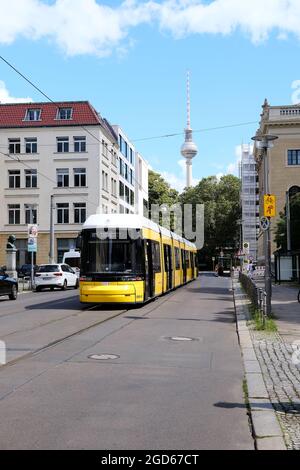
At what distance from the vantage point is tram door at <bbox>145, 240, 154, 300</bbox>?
Result: 21.1m

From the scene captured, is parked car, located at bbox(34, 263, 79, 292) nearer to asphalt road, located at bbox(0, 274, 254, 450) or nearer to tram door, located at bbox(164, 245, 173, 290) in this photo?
tram door, located at bbox(164, 245, 173, 290)

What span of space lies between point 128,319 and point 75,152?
48.9m

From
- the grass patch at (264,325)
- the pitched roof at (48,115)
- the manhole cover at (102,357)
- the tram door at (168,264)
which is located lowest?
the manhole cover at (102,357)

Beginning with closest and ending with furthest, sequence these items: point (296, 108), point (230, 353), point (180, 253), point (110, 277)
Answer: point (230, 353) < point (110, 277) < point (180, 253) < point (296, 108)

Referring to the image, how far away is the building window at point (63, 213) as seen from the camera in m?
64.7

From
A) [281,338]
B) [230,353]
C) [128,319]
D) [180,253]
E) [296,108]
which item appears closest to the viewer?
[230,353]

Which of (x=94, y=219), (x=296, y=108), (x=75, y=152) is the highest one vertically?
(x=296, y=108)

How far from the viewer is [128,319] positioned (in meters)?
17.1

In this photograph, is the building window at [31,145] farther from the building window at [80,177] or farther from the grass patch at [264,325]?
the grass patch at [264,325]

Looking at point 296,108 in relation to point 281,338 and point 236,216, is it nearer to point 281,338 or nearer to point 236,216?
point 236,216

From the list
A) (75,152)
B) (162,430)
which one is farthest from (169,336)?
(75,152)

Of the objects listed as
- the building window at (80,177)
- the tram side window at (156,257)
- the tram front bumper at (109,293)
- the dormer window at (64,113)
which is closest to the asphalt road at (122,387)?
the tram front bumper at (109,293)

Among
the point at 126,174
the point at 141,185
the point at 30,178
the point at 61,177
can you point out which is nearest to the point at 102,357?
the point at 61,177

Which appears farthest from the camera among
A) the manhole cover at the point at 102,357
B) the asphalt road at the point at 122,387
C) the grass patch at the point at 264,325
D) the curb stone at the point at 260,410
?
the grass patch at the point at 264,325
